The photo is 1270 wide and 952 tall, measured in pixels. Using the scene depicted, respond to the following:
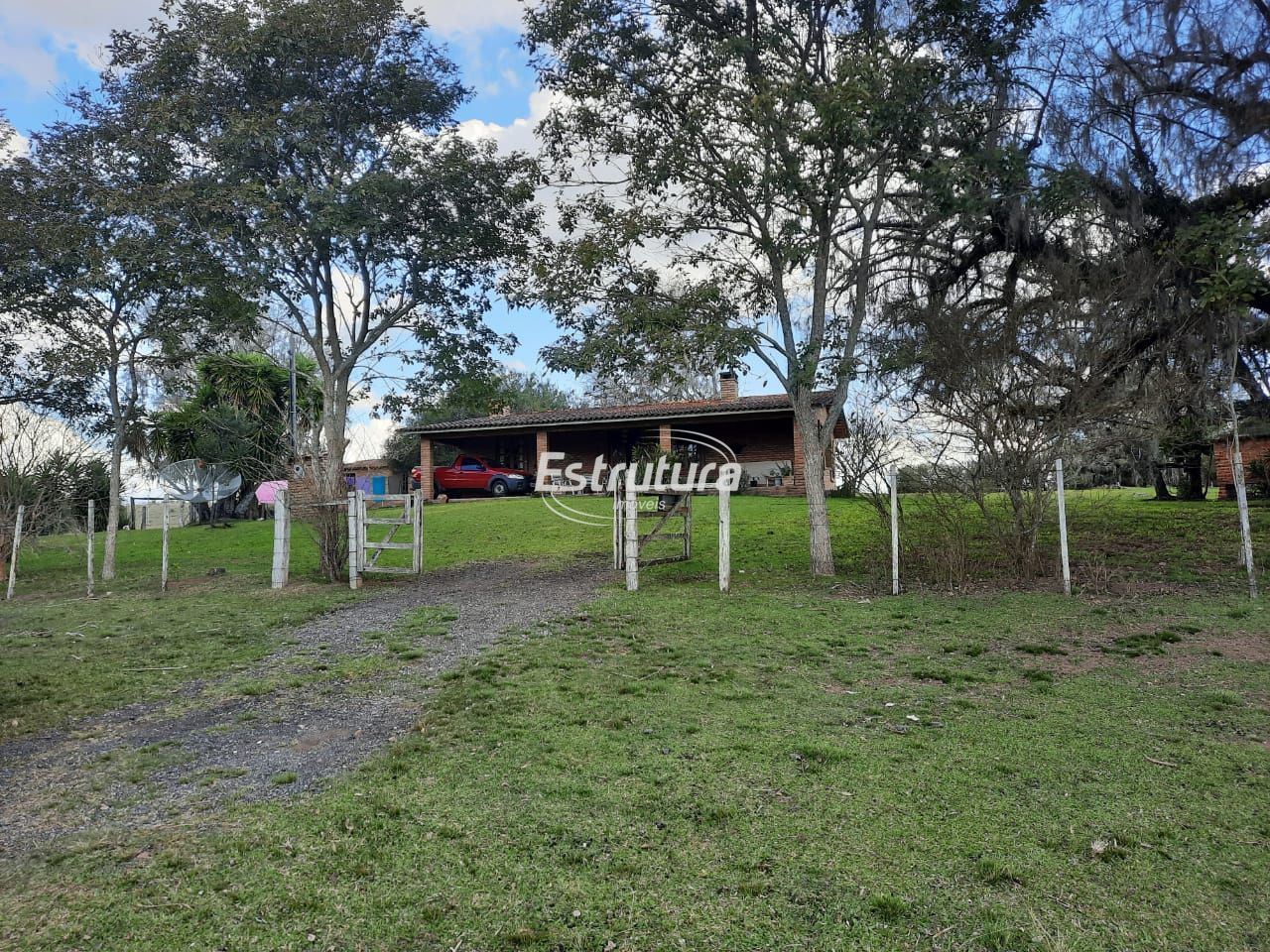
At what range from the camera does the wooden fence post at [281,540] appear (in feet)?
35.9

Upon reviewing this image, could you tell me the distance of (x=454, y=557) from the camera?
13.5 m

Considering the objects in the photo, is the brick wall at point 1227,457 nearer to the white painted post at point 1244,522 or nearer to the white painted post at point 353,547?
the white painted post at point 1244,522

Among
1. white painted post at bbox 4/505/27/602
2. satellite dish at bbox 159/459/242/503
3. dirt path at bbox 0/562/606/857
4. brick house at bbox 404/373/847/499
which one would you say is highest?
brick house at bbox 404/373/847/499

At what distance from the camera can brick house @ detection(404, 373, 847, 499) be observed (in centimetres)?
2373

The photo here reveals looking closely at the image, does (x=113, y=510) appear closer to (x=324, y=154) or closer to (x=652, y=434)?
(x=324, y=154)

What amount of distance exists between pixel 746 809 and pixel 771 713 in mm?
1473

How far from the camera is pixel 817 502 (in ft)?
35.2

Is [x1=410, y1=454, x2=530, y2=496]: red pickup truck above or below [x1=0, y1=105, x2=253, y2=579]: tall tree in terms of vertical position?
below

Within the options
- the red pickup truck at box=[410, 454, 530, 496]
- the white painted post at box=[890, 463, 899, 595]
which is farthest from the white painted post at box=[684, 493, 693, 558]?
the red pickup truck at box=[410, 454, 530, 496]

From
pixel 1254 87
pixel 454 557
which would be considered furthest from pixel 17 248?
pixel 1254 87

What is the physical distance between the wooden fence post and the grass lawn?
3.85m

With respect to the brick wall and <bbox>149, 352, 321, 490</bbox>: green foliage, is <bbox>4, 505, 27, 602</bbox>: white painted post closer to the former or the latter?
<bbox>149, 352, 321, 490</bbox>: green foliage

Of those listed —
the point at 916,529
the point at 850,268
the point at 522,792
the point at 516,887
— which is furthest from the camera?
the point at 850,268

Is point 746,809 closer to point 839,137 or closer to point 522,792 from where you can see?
point 522,792
